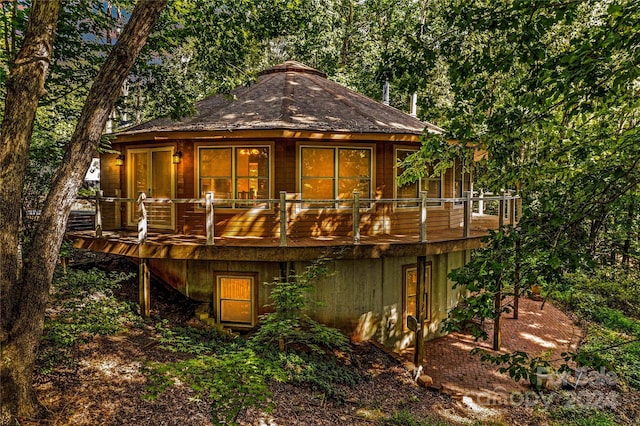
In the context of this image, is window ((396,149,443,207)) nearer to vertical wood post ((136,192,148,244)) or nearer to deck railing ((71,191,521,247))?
deck railing ((71,191,521,247))

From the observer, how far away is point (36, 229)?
4492mm

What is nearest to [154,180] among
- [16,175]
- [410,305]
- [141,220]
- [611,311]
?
[141,220]

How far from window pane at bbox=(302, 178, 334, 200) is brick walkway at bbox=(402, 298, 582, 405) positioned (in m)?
4.45

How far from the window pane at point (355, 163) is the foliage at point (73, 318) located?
585 cm

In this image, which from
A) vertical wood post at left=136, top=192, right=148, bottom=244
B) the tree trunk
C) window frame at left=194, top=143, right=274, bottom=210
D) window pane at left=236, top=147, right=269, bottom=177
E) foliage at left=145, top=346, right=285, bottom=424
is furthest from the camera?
window pane at left=236, top=147, right=269, bottom=177

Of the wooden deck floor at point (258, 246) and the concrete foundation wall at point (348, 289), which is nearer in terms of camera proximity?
the wooden deck floor at point (258, 246)

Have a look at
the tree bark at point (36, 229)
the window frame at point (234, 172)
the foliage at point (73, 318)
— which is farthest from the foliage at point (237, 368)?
the window frame at point (234, 172)

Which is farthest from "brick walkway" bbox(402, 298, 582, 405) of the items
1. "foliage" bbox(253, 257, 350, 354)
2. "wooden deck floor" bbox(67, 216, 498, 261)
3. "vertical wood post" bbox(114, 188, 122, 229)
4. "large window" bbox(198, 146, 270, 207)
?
"vertical wood post" bbox(114, 188, 122, 229)

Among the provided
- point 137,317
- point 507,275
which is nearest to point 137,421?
point 137,317

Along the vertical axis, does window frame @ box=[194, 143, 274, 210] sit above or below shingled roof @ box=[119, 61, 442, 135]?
below

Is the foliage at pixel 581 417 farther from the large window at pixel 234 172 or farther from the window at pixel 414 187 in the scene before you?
the large window at pixel 234 172

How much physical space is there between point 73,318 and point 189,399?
2.47 meters

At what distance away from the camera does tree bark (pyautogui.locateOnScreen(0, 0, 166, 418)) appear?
4246mm

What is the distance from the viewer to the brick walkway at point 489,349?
831 centimetres
